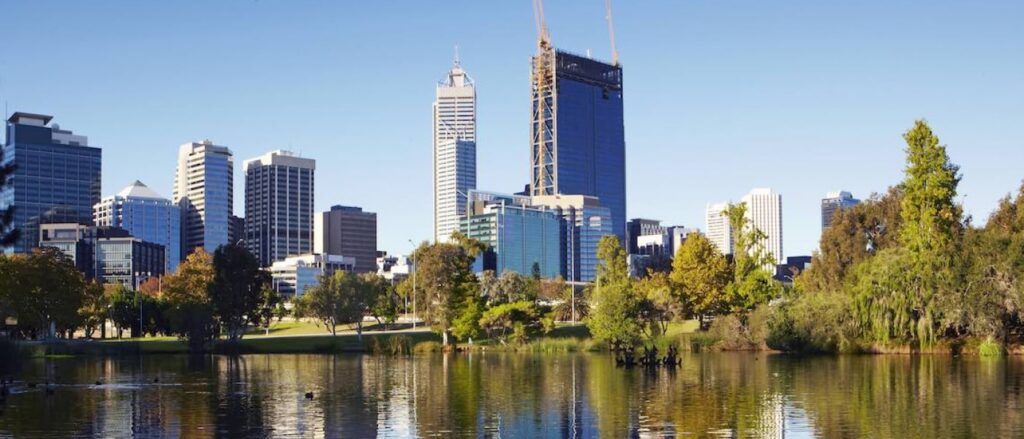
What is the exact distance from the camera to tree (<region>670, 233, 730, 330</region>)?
12647cm

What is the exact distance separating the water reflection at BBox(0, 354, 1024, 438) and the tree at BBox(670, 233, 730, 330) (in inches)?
1640

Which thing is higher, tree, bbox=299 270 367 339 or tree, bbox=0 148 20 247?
tree, bbox=0 148 20 247

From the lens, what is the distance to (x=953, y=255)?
94562 millimetres

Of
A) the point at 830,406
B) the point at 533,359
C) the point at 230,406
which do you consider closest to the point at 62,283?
the point at 533,359

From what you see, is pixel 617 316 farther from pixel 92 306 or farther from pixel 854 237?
pixel 92 306

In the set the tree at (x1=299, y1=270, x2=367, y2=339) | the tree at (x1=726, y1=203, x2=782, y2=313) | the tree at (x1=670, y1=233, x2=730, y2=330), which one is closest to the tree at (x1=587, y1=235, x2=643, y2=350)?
the tree at (x1=726, y1=203, x2=782, y2=313)

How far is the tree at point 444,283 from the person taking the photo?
120 meters

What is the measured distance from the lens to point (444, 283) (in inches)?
4742

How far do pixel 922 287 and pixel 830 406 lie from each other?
51194mm

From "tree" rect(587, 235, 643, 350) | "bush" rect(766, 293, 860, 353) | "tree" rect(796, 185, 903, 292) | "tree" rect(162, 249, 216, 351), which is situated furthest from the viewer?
"tree" rect(162, 249, 216, 351)

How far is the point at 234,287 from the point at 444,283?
97.8 feet

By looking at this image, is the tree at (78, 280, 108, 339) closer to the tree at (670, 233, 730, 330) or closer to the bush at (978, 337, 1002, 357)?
the tree at (670, 233, 730, 330)

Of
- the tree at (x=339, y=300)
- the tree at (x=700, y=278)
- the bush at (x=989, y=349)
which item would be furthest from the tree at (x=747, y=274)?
the tree at (x=339, y=300)

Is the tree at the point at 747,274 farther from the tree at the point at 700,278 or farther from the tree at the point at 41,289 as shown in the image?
the tree at the point at 41,289
